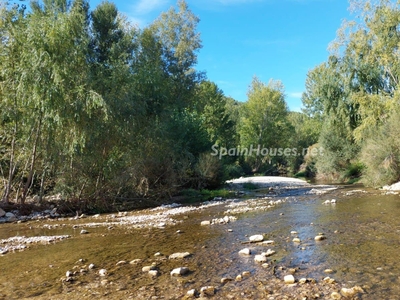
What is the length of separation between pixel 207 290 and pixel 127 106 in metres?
12.2

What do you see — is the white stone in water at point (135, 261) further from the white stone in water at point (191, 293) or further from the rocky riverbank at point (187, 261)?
the white stone in water at point (191, 293)

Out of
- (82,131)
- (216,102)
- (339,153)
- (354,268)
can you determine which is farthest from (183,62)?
(354,268)

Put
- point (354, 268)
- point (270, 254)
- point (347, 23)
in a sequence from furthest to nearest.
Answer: point (347, 23), point (270, 254), point (354, 268)

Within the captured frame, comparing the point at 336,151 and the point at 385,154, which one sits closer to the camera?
the point at 385,154

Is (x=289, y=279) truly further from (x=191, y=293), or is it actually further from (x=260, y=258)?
(x=191, y=293)

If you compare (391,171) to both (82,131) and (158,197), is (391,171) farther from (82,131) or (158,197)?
(82,131)

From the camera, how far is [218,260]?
21.4 ft

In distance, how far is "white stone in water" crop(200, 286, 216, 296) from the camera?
4797 millimetres

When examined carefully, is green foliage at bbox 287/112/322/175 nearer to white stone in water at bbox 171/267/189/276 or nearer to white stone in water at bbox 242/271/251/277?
white stone in water at bbox 242/271/251/277

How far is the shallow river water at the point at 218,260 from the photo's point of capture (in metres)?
4.98

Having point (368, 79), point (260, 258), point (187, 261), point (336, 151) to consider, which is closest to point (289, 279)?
point (260, 258)

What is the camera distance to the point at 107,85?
15.5 m

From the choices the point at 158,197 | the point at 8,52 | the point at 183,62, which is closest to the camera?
the point at 8,52

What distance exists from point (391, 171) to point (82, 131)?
1760 cm
